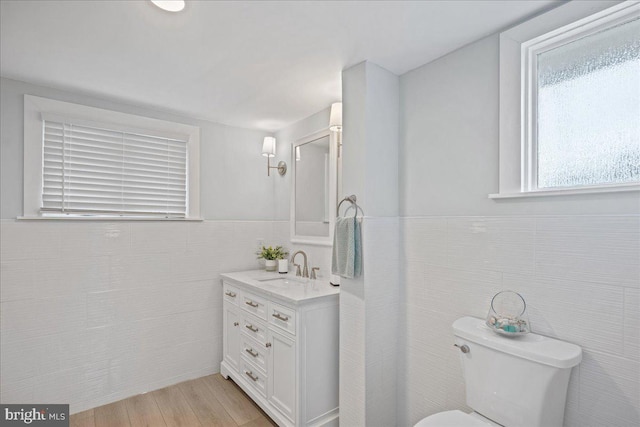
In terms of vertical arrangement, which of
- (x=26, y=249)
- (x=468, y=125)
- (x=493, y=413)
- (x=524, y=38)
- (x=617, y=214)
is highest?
(x=524, y=38)

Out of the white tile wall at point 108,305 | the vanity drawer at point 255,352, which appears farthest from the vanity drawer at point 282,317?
the white tile wall at point 108,305

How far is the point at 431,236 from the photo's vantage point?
1.92 m

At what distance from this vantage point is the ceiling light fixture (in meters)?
1.41

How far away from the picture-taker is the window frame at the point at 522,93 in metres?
1.44

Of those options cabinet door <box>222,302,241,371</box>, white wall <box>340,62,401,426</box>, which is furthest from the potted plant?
white wall <box>340,62,401,426</box>

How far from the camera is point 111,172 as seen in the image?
2561 millimetres

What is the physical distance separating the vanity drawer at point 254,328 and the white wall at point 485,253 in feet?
3.23

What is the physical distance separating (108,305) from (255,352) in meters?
1.18

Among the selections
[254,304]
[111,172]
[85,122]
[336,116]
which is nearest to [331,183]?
[336,116]

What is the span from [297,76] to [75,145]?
1.73 meters

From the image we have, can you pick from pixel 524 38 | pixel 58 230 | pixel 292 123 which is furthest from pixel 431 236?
pixel 58 230

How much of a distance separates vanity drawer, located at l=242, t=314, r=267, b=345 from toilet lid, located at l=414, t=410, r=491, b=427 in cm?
125

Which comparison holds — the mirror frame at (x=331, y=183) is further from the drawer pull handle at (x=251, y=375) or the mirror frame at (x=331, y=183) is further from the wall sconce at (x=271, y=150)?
the drawer pull handle at (x=251, y=375)

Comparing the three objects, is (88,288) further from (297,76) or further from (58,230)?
(297,76)
